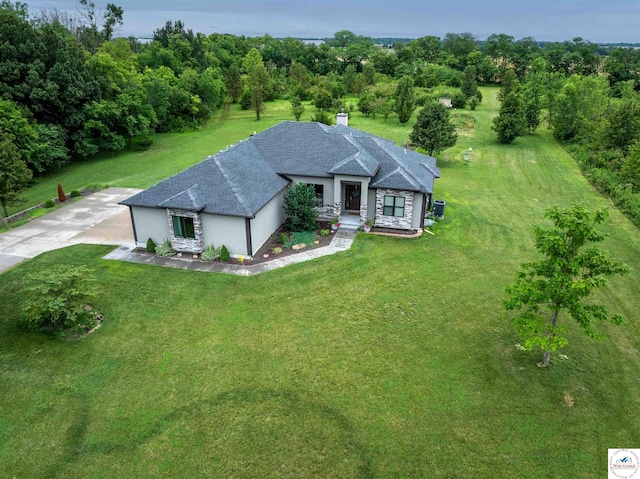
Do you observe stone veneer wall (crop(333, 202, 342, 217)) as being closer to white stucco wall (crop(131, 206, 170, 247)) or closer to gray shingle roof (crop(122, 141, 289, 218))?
gray shingle roof (crop(122, 141, 289, 218))

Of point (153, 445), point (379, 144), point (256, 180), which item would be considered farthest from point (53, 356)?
point (379, 144)

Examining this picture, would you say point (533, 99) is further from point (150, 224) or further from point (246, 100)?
point (150, 224)

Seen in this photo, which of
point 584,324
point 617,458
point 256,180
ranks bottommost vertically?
point 617,458

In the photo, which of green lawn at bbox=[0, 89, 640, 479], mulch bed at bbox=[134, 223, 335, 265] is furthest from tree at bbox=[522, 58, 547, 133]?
mulch bed at bbox=[134, 223, 335, 265]

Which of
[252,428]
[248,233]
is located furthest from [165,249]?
[252,428]

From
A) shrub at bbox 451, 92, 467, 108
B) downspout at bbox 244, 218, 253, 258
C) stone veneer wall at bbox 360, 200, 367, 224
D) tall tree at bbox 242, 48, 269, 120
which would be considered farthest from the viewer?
shrub at bbox 451, 92, 467, 108

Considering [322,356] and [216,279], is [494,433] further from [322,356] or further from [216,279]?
[216,279]
